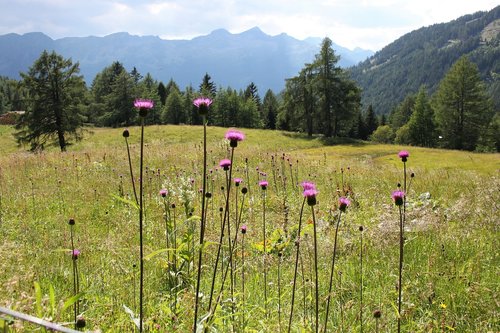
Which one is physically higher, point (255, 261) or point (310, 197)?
point (310, 197)

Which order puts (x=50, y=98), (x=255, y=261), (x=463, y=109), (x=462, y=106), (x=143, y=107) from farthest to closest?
(x=463, y=109) < (x=462, y=106) < (x=50, y=98) < (x=255, y=261) < (x=143, y=107)

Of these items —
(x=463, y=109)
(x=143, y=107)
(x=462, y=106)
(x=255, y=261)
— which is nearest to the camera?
(x=143, y=107)

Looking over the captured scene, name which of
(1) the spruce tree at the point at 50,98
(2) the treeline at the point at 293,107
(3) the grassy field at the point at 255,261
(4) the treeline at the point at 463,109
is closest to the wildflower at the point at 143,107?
(3) the grassy field at the point at 255,261

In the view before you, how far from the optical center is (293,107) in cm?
5116

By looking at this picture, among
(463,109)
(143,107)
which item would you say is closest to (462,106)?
(463,109)

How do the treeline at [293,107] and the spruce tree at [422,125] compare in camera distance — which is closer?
the treeline at [293,107]

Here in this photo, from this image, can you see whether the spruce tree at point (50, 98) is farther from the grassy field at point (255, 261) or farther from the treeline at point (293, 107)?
the grassy field at point (255, 261)

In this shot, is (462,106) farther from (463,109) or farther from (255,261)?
(255,261)

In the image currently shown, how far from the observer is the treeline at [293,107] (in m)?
29.1

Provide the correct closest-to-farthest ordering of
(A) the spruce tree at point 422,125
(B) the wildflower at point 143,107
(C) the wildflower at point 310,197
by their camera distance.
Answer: (B) the wildflower at point 143,107 < (C) the wildflower at point 310,197 < (A) the spruce tree at point 422,125

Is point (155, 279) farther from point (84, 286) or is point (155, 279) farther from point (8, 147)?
point (8, 147)

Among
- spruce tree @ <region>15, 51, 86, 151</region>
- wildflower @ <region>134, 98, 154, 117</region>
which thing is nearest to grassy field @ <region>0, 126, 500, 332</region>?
wildflower @ <region>134, 98, 154, 117</region>

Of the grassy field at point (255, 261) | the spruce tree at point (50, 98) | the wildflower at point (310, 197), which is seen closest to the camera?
the wildflower at point (310, 197)

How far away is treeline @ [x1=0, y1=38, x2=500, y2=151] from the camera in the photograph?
1147 inches
